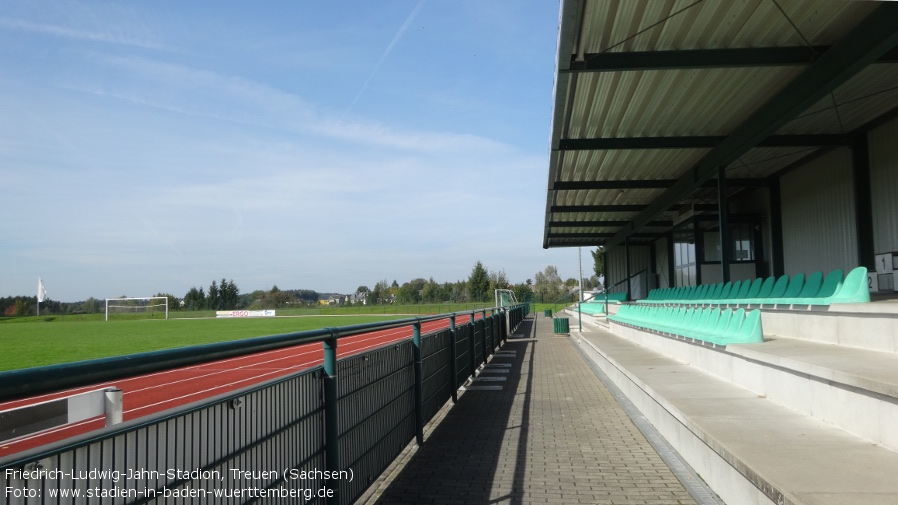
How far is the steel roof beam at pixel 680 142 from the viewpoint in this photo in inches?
662

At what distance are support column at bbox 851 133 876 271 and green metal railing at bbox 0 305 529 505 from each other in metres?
15.5

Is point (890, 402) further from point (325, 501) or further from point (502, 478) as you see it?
point (325, 501)

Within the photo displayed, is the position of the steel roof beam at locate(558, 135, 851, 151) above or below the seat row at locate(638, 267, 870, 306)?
above

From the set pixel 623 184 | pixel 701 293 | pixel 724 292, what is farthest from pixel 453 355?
pixel 623 184

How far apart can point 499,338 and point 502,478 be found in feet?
53.3

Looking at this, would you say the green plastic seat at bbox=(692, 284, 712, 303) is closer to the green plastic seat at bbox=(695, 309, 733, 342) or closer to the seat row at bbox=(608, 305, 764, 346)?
the seat row at bbox=(608, 305, 764, 346)

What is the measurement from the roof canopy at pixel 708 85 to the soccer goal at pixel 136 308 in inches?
3174

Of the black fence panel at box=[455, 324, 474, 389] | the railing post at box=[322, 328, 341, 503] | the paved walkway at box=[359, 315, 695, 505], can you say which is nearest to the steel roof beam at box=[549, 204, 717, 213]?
the black fence panel at box=[455, 324, 474, 389]

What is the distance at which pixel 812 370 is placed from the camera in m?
5.53

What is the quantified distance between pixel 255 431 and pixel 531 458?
4.03m

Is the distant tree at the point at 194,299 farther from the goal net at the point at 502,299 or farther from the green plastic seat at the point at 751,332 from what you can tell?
the green plastic seat at the point at 751,332

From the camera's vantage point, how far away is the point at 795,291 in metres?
13.3

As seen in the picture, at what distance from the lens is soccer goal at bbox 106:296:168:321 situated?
88750mm

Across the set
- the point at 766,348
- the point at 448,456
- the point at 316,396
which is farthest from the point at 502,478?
the point at 766,348
